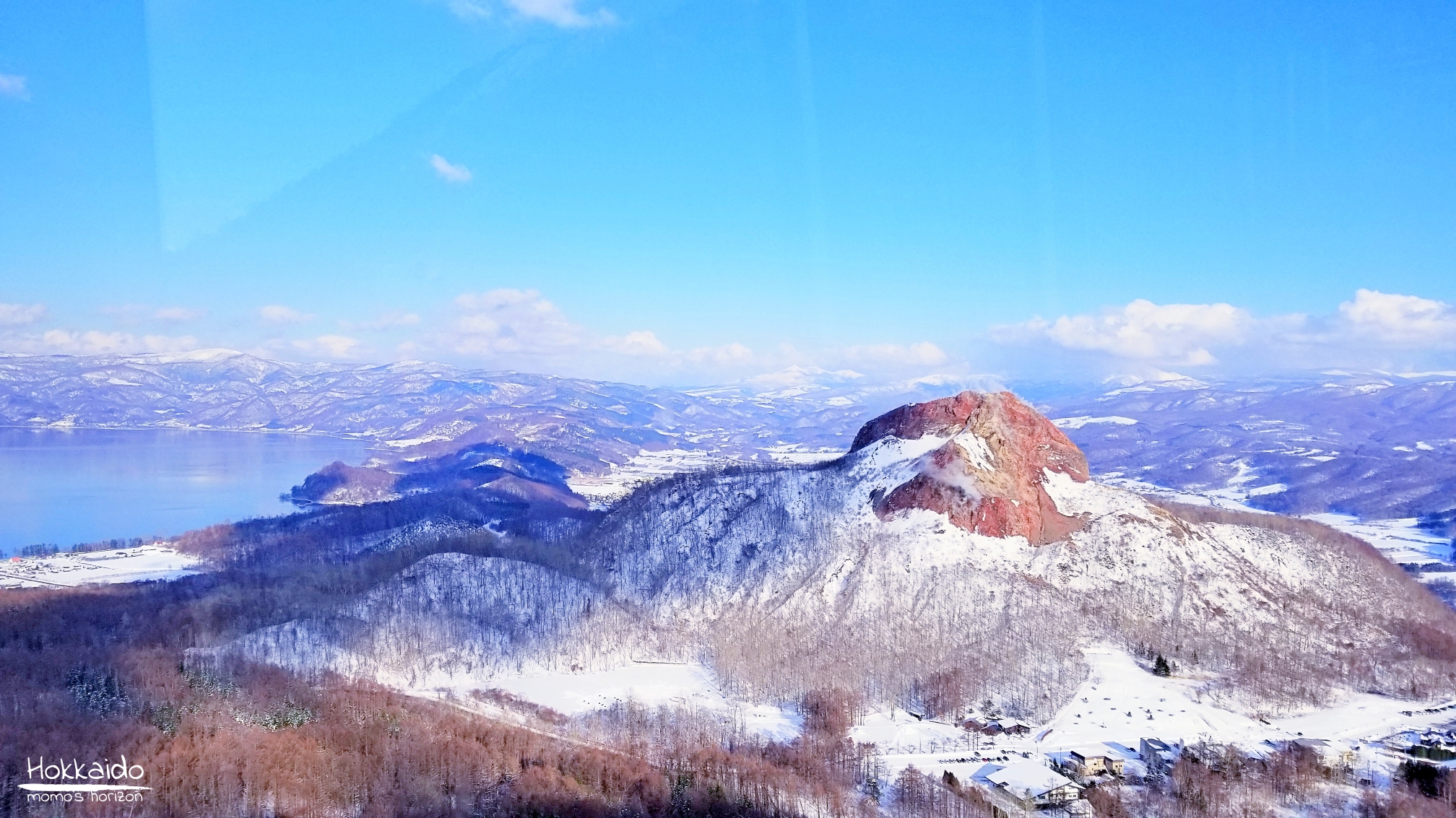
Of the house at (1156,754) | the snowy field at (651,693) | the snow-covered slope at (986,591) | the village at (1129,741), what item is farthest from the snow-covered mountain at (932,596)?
the house at (1156,754)

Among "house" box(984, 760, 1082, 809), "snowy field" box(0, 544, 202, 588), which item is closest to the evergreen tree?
"house" box(984, 760, 1082, 809)

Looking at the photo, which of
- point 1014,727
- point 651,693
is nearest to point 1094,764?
point 1014,727

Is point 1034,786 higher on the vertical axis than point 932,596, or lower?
lower

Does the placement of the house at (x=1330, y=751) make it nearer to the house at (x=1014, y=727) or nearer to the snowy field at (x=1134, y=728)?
the snowy field at (x=1134, y=728)

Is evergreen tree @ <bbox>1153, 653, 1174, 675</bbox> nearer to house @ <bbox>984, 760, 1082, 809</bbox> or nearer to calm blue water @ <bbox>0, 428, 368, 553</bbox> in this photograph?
house @ <bbox>984, 760, 1082, 809</bbox>

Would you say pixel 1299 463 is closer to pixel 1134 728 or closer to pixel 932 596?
pixel 932 596

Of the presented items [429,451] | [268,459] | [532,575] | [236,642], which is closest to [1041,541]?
[532,575]

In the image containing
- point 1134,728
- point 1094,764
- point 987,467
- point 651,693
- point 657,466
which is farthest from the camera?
point 657,466
